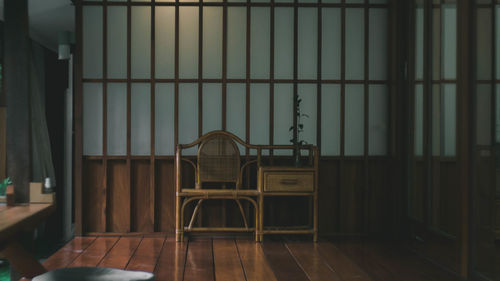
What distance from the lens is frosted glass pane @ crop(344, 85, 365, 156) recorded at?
4.74 m

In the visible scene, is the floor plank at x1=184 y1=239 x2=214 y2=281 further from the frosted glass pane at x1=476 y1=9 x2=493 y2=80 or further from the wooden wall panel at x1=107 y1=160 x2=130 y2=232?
the frosted glass pane at x1=476 y1=9 x2=493 y2=80

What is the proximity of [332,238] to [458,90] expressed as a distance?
1855 mm

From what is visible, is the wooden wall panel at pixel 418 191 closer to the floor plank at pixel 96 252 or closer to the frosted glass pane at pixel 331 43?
the frosted glass pane at pixel 331 43

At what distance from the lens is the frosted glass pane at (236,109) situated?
467cm

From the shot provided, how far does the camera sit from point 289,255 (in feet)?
12.9

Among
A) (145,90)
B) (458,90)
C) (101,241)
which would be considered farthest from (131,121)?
(458,90)

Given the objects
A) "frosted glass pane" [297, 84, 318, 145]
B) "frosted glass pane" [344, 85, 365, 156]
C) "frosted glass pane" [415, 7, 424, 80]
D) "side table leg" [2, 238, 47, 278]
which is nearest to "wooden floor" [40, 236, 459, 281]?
"side table leg" [2, 238, 47, 278]

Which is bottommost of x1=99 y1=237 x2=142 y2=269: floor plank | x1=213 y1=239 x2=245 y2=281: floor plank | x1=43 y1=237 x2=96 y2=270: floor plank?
x1=213 y1=239 x2=245 y2=281: floor plank

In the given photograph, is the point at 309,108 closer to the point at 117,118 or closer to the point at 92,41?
the point at 117,118

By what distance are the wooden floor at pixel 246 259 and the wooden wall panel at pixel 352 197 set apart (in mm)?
320

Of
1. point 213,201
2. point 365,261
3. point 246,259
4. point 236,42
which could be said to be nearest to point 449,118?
point 365,261

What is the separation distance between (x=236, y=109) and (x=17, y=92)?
7.74ft

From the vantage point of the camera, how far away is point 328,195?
Answer: 4730mm

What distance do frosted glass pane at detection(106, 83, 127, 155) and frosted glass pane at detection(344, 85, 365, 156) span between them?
2.07 metres
